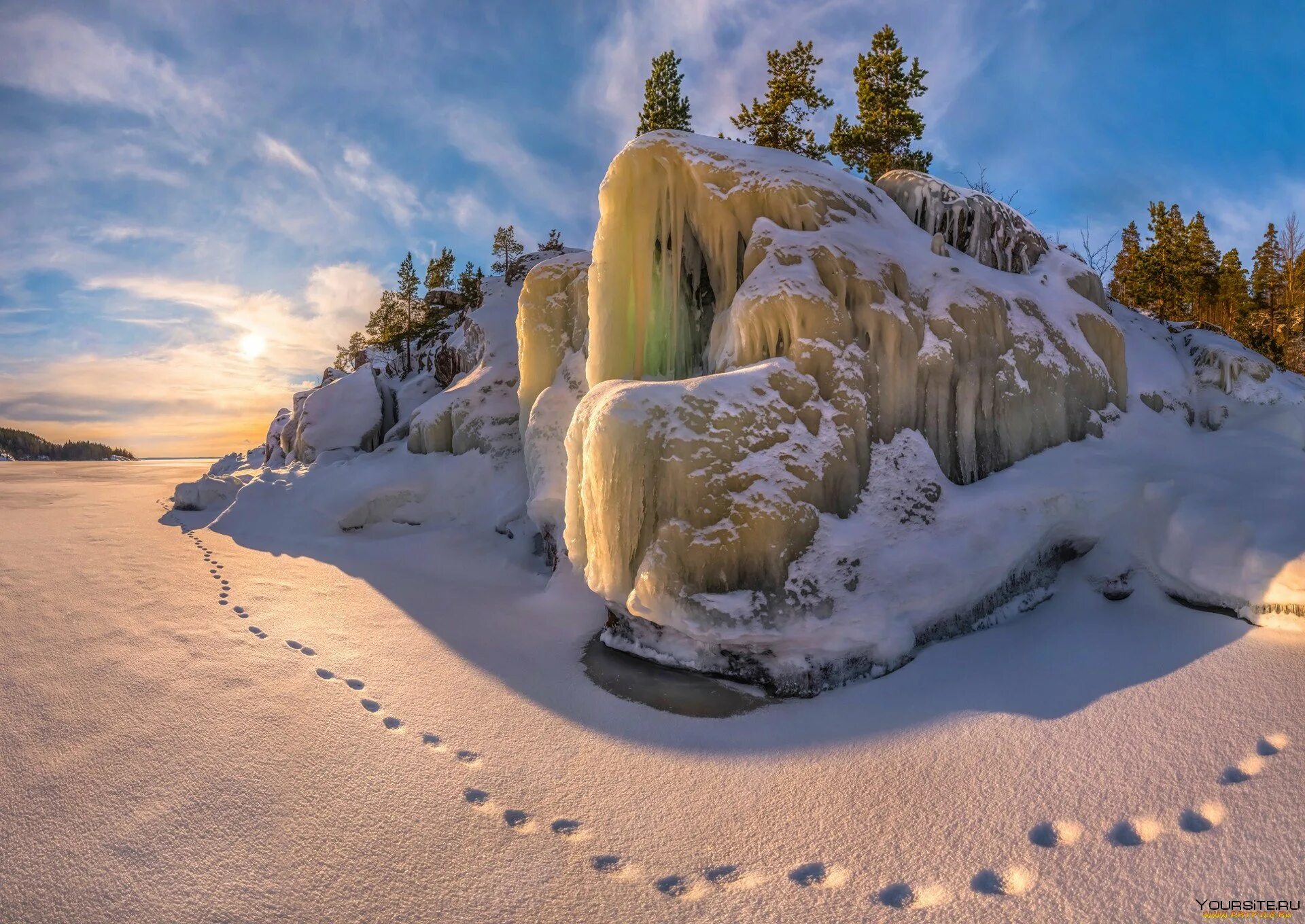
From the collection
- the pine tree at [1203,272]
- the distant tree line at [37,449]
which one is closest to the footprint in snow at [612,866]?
the pine tree at [1203,272]

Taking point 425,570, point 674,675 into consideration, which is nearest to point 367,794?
point 674,675

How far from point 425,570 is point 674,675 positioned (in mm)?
5465

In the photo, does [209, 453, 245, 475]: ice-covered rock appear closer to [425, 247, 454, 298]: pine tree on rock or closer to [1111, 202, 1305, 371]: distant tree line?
[425, 247, 454, 298]: pine tree on rock

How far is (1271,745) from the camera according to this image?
341 cm

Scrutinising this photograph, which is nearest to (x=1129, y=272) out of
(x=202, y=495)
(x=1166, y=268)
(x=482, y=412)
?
(x=1166, y=268)

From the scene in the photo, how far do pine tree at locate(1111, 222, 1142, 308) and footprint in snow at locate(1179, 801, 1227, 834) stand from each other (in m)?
24.3

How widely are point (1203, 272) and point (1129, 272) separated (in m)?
8.70

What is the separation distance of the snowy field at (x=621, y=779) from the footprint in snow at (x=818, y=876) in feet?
0.06

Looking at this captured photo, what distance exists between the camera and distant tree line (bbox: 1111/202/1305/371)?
24016 millimetres

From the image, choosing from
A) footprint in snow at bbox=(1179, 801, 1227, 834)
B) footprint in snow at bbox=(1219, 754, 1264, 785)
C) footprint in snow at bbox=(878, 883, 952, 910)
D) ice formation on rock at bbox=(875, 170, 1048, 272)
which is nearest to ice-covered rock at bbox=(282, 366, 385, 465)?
ice formation on rock at bbox=(875, 170, 1048, 272)

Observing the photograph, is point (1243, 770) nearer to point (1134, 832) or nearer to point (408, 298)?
point (1134, 832)

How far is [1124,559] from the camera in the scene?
594 centimetres

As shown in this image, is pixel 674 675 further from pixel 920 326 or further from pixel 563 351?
pixel 563 351

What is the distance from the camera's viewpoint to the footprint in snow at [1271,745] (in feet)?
11.0
